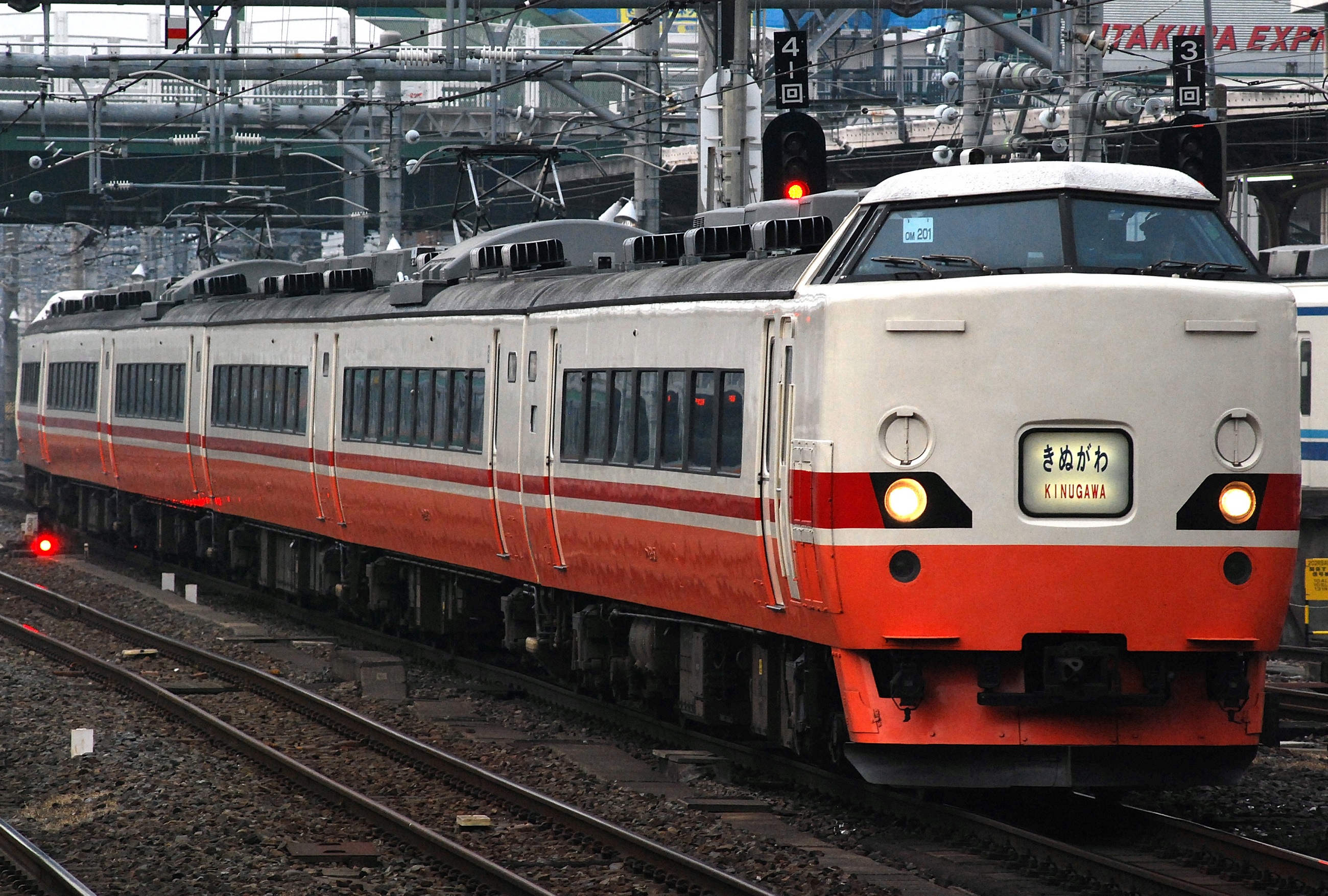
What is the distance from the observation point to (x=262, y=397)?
20672mm

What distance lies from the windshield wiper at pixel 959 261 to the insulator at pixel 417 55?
739 inches

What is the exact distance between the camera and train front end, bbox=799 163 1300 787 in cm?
899

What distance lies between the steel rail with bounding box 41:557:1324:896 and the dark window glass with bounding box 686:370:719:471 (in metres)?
1.72

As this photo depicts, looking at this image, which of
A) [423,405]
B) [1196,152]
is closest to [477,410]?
[423,405]

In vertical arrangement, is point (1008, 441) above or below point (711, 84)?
below

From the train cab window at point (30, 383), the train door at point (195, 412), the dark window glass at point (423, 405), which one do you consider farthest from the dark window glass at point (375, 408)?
the train cab window at point (30, 383)

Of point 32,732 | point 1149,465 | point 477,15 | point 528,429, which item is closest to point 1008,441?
point 1149,465

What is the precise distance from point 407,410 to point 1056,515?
330 inches

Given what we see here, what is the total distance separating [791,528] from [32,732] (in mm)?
6678

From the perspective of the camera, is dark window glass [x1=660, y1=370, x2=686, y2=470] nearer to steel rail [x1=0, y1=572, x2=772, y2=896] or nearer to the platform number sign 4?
steel rail [x1=0, y1=572, x2=772, y2=896]

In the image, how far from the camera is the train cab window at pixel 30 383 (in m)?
32.6

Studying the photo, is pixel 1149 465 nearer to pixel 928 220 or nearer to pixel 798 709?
pixel 928 220

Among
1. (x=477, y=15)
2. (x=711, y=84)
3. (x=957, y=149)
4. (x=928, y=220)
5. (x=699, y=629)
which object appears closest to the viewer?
(x=928, y=220)

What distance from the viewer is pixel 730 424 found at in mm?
A: 10727
